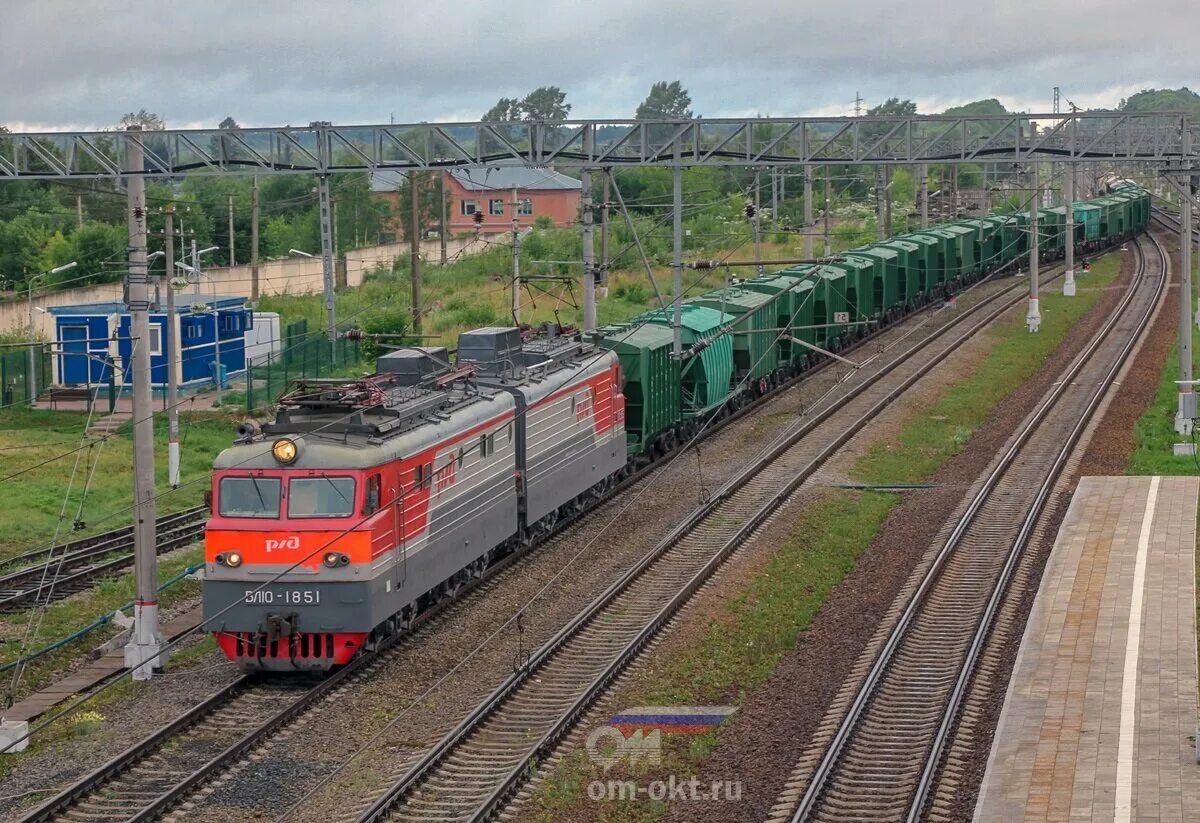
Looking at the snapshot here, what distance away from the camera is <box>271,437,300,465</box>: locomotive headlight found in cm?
1903

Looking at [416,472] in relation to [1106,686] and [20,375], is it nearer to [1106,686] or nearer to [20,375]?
[1106,686]

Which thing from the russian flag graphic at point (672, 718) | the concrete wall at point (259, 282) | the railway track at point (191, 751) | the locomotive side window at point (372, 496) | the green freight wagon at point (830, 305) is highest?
the concrete wall at point (259, 282)

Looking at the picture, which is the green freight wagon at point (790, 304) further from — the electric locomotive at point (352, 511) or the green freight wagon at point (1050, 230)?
the green freight wagon at point (1050, 230)

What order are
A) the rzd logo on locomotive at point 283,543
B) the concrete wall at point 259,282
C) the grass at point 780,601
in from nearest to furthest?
the grass at point 780,601, the rzd logo on locomotive at point 283,543, the concrete wall at point 259,282

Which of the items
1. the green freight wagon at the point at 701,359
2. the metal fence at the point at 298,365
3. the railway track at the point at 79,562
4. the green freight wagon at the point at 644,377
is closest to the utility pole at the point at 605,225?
the green freight wagon at the point at 644,377

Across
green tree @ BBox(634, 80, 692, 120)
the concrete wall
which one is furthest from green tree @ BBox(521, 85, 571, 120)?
the concrete wall

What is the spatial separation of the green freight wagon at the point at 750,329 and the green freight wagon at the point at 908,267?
52.7 ft

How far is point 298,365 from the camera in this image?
5016 cm

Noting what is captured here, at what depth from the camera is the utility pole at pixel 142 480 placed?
20.7 meters

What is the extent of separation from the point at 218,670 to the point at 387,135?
1004cm

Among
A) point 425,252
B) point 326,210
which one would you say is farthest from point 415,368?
point 425,252

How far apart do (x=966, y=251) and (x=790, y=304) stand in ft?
86.1

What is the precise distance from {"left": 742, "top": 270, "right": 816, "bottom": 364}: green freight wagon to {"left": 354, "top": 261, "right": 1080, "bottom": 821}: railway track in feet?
24.2

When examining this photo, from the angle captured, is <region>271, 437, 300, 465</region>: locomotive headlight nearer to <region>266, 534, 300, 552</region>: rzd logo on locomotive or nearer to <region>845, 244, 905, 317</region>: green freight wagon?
<region>266, 534, 300, 552</region>: rzd logo on locomotive
